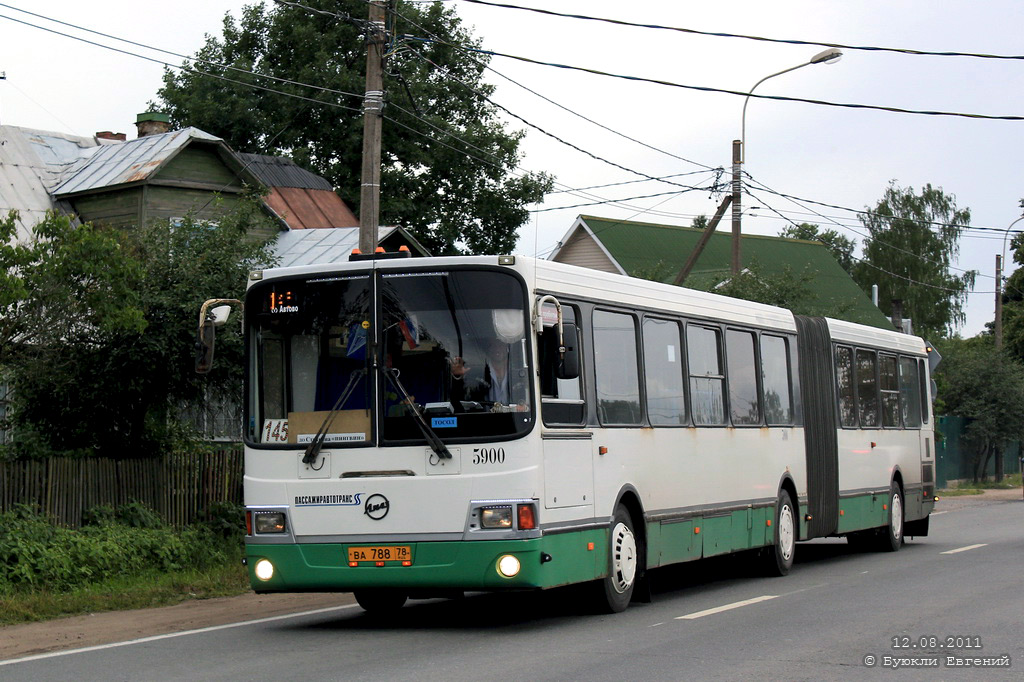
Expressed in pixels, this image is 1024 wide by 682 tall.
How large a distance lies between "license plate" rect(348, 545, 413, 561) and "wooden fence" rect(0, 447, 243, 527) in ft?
18.4

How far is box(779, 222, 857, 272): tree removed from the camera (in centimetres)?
9294

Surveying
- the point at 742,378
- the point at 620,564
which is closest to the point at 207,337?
the point at 620,564

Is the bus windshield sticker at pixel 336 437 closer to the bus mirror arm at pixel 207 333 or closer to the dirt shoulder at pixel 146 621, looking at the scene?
the bus mirror arm at pixel 207 333

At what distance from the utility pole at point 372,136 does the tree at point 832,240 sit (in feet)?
248

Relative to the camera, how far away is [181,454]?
17.0 m

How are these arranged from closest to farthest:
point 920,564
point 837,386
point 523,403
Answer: point 523,403 → point 920,564 → point 837,386

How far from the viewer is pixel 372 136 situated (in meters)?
16.6

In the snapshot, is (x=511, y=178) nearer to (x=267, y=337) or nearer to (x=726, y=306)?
(x=726, y=306)

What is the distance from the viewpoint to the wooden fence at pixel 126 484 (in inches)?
583

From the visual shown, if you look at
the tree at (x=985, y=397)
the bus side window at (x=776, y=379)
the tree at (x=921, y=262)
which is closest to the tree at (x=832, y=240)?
the tree at (x=921, y=262)

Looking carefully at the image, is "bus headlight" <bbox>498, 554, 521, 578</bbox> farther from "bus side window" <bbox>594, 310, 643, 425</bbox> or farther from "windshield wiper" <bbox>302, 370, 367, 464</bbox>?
"bus side window" <bbox>594, 310, 643, 425</bbox>

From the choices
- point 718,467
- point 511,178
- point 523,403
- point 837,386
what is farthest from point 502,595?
point 511,178

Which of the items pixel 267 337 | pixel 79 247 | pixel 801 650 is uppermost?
pixel 79 247

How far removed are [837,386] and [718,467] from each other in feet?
14.7
